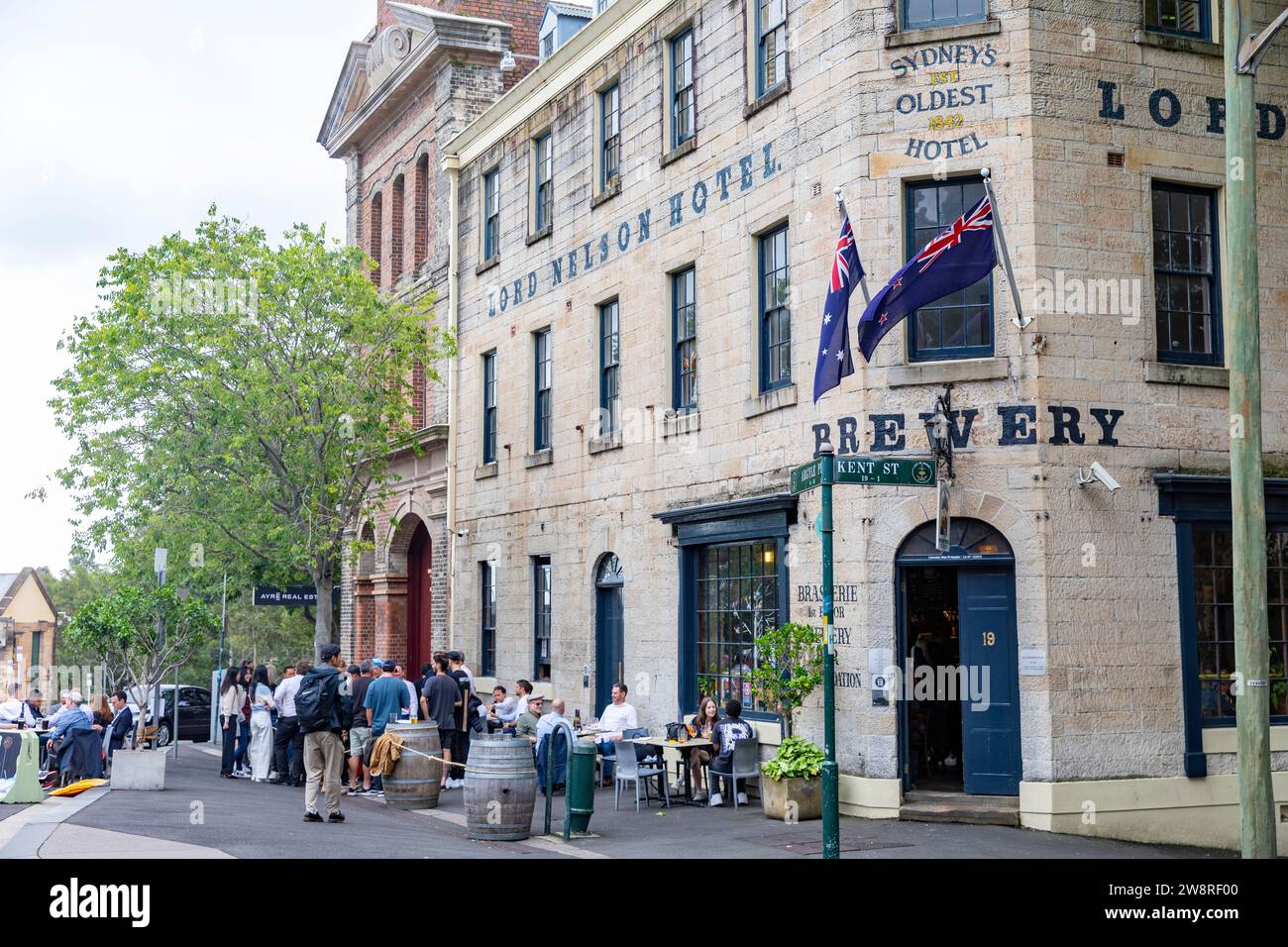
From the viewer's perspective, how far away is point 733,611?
715 inches

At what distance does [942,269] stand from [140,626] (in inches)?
808

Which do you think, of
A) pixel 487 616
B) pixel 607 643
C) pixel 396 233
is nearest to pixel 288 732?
pixel 607 643

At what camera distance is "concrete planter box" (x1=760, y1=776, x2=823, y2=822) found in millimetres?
15016

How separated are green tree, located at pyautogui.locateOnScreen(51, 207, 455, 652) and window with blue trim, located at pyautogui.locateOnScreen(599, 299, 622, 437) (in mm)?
5331

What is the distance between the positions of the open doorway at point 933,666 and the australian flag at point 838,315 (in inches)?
97.8

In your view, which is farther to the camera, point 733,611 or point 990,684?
point 733,611

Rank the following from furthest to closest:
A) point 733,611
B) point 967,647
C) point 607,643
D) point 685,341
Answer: point 607,643, point 685,341, point 733,611, point 967,647

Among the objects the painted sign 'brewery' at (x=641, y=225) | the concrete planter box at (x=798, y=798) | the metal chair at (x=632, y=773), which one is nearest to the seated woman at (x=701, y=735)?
the metal chair at (x=632, y=773)

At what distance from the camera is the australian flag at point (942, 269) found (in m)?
13.8

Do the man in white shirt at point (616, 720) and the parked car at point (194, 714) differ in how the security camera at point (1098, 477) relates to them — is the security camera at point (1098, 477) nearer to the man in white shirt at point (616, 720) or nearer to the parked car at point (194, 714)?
the man in white shirt at point (616, 720)

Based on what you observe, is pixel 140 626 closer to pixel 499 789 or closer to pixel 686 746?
pixel 686 746

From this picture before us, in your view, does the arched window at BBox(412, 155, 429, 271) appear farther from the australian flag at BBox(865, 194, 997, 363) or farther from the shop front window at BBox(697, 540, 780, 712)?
the australian flag at BBox(865, 194, 997, 363)

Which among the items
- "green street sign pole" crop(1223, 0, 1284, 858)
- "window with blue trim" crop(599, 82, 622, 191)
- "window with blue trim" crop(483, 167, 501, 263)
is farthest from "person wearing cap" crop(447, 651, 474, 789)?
"green street sign pole" crop(1223, 0, 1284, 858)

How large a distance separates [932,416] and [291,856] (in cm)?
790
